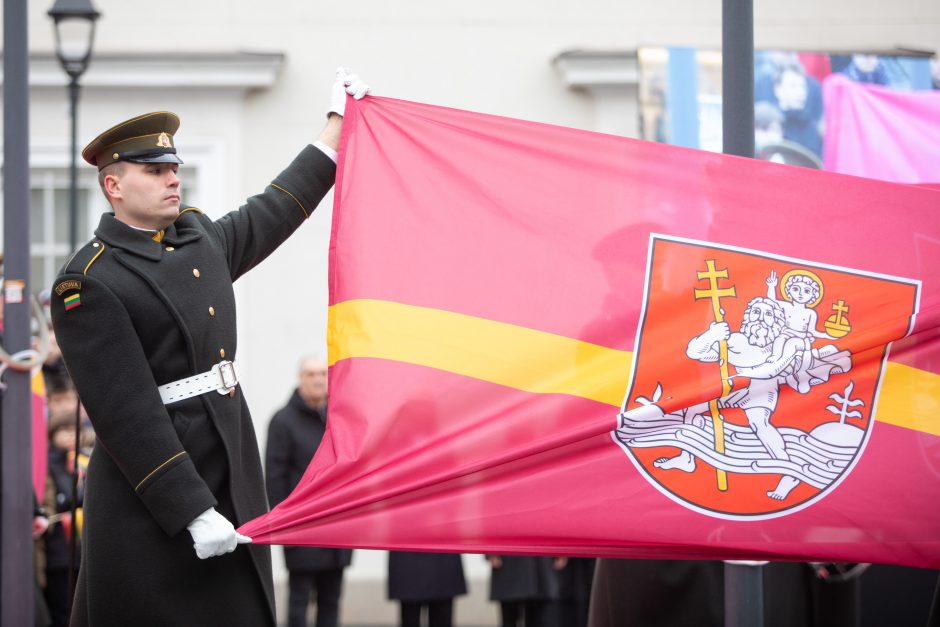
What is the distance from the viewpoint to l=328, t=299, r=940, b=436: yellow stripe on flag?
3768 mm

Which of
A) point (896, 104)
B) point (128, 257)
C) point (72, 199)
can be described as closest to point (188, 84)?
point (72, 199)

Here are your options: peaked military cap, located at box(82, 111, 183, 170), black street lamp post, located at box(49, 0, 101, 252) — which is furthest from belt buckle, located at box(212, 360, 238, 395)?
black street lamp post, located at box(49, 0, 101, 252)

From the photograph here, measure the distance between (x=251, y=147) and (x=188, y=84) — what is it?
635 millimetres

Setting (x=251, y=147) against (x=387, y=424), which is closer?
(x=387, y=424)

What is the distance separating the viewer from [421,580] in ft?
23.7

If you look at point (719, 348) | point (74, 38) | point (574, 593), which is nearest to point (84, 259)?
point (719, 348)

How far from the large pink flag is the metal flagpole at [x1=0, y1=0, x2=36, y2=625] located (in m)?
3.78

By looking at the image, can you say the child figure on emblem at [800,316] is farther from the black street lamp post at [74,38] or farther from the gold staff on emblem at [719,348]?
the black street lamp post at [74,38]

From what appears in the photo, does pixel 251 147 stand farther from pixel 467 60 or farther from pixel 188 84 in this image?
pixel 467 60

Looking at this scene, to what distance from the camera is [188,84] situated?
32.6 ft

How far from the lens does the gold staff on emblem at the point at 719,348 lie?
12.3ft

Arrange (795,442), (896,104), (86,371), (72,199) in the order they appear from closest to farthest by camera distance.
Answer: (86,371)
(795,442)
(896,104)
(72,199)

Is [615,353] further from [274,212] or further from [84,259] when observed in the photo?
[84,259]

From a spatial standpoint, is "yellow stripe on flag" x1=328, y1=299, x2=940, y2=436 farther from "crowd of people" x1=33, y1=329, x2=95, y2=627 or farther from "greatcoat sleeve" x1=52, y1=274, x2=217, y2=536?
"crowd of people" x1=33, y1=329, x2=95, y2=627
